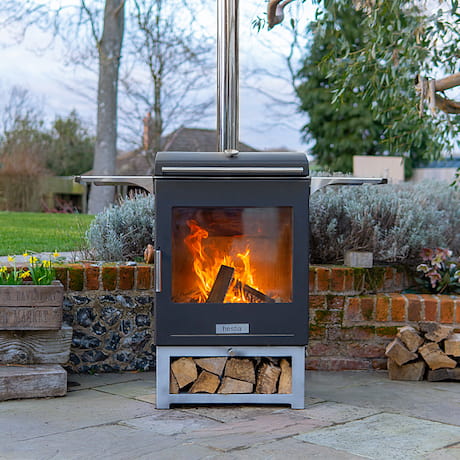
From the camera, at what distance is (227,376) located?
10.4ft

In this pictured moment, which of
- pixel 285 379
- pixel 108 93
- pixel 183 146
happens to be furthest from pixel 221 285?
pixel 183 146

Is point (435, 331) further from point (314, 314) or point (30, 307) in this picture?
point (30, 307)

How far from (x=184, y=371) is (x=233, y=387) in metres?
0.24

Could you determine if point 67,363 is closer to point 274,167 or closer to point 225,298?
point 225,298

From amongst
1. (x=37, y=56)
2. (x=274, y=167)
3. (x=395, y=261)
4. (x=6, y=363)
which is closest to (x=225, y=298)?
(x=274, y=167)

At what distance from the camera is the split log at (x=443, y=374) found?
3697mm

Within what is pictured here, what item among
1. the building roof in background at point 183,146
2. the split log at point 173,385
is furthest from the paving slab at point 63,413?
the building roof in background at point 183,146

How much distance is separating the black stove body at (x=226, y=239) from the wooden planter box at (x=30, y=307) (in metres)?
0.59

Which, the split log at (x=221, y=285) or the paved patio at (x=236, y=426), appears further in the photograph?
the split log at (x=221, y=285)

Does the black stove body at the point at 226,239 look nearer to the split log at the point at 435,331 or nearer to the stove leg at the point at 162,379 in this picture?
the stove leg at the point at 162,379

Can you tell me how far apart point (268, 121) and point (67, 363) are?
19.3 metres

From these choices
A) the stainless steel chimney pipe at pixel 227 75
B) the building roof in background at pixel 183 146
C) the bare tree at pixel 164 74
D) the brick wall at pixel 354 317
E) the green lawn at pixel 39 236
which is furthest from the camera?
the building roof in background at pixel 183 146

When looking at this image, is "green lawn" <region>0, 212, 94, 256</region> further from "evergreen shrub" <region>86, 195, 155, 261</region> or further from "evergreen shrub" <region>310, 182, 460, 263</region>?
"evergreen shrub" <region>310, 182, 460, 263</region>

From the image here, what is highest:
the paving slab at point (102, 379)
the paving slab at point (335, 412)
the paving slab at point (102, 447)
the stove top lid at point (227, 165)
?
the stove top lid at point (227, 165)
